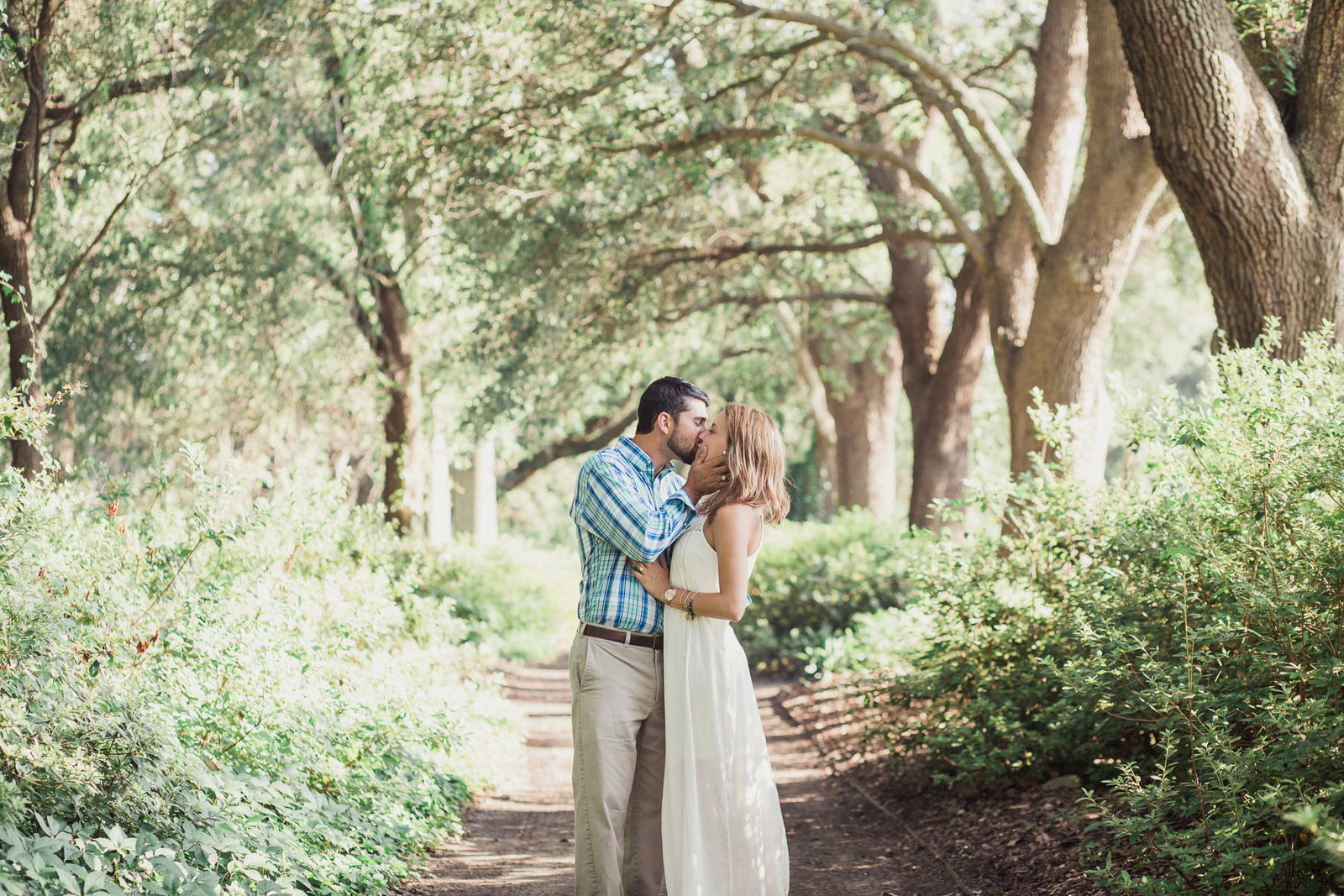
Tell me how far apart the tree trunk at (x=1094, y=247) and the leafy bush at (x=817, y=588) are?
431 cm

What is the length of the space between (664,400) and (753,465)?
43 cm

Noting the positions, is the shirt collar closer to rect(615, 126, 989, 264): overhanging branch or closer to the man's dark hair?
the man's dark hair

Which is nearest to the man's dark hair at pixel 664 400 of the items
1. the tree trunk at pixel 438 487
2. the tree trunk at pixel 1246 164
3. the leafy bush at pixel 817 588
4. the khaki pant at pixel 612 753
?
the khaki pant at pixel 612 753

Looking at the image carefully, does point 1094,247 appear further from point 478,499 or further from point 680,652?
point 478,499

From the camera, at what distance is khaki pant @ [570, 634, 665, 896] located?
166 inches

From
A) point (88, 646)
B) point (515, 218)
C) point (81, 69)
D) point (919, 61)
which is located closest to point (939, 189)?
point (919, 61)

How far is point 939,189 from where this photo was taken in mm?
10758

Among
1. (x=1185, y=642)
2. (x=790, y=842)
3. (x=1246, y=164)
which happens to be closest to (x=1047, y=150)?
(x=1246, y=164)


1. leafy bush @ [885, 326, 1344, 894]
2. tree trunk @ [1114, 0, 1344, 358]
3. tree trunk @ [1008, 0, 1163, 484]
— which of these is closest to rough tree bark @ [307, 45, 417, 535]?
tree trunk @ [1008, 0, 1163, 484]

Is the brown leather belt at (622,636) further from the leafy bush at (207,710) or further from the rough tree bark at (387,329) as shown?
the rough tree bark at (387,329)

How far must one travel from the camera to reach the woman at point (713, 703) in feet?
13.8

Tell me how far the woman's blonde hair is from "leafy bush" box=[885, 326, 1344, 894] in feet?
4.84

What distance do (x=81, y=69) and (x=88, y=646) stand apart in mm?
5975

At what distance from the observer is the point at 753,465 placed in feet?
13.8
